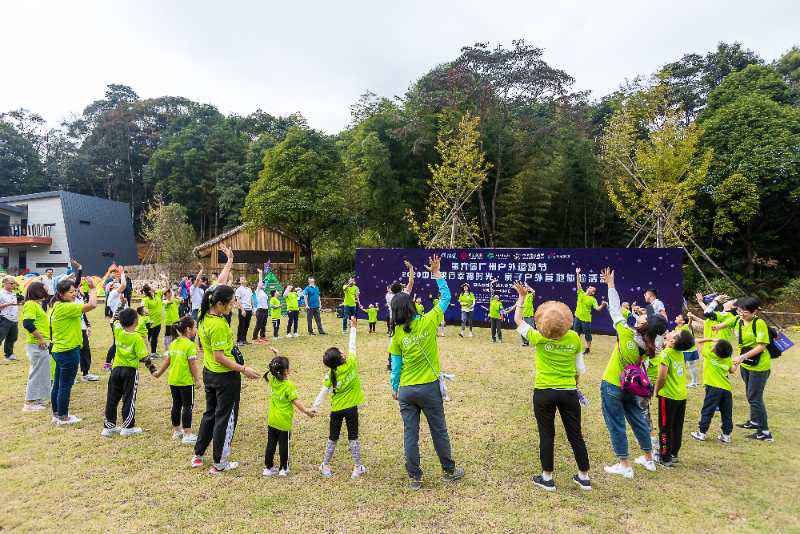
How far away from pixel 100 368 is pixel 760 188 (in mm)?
25506

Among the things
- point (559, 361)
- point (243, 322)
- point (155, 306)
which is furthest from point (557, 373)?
point (243, 322)

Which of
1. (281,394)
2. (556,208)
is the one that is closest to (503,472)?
(281,394)

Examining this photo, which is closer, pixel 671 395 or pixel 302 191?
pixel 671 395

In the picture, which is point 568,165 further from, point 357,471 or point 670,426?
point 357,471

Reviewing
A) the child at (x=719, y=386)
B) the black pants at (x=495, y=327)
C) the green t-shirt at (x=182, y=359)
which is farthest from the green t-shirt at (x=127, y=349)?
the black pants at (x=495, y=327)

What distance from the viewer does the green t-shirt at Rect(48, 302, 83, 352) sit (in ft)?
17.5

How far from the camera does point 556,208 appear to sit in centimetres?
2369

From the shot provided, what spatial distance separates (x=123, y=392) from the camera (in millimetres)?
5285

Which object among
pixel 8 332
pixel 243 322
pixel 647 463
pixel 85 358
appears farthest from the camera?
pixel 243 322

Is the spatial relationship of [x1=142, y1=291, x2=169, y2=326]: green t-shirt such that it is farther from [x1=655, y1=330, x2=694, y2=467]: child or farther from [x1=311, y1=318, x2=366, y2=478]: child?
[x1=655, y1=330, x2=694, y2=467]: child

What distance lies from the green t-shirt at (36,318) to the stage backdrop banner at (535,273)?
11.0 metres

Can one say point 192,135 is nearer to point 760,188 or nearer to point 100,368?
point 100,368


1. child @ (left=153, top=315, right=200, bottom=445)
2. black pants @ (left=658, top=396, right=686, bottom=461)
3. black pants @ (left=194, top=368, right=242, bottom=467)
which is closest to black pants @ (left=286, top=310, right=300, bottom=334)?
child @ (left=153, top=315, right=200, bottom=445)

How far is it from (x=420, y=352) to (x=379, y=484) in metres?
1.38
